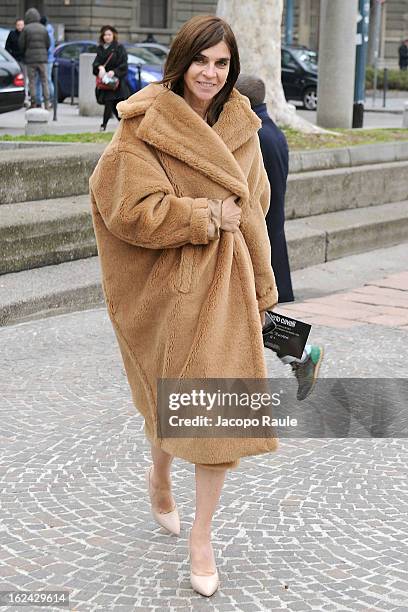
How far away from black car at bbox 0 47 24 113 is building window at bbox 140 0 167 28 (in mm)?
28248

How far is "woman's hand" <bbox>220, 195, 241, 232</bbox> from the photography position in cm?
351

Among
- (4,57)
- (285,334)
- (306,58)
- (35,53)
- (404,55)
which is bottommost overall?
(404,55)

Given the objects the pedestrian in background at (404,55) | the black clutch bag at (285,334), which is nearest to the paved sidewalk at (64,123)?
the black clutch bag at (285,334)

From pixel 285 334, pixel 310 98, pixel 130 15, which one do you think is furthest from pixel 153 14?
pixel 285 334

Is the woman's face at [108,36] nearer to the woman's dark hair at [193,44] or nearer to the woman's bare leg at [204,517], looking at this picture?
the woman's dark hair at [193,44]

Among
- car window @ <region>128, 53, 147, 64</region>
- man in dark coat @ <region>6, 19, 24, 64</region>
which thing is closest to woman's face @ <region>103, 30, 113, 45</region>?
man in dark coat @ <region>6, 19, 24, 64</region>

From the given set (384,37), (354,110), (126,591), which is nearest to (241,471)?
(126,591)

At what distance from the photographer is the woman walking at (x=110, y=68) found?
15781 mm

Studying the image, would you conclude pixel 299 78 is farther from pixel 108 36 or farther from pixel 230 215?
pixel 230 215

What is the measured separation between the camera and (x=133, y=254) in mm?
3611

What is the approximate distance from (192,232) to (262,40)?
405 inches

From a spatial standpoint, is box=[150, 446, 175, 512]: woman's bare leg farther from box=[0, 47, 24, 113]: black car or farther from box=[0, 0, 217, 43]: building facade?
box=[0, 0, 217, 43]: building facade

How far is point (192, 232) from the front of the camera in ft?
11.3

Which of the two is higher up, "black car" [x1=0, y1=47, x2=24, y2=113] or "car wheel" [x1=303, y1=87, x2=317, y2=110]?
"black car" [x1=0, y1=47, x2=24, y2=113]
